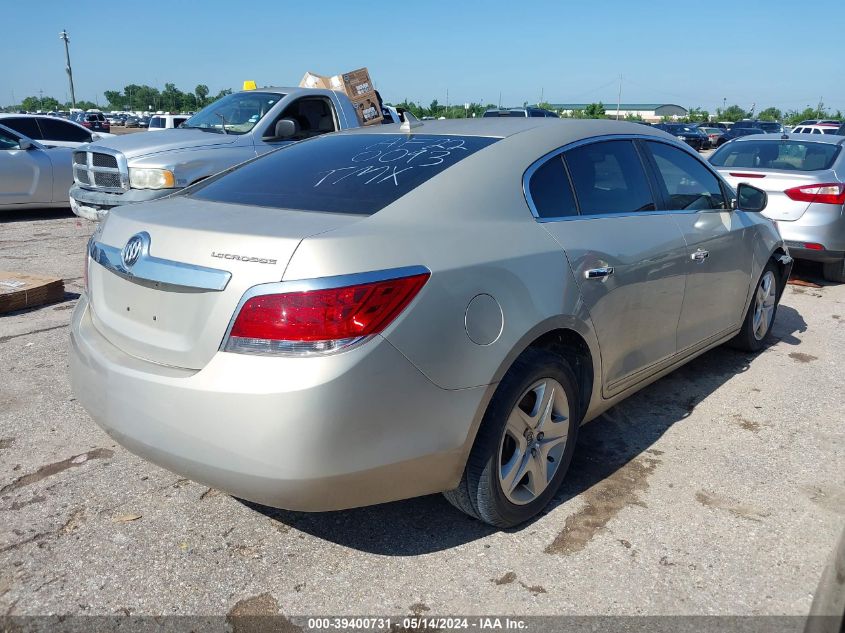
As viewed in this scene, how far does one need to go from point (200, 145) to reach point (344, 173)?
18.1 feet

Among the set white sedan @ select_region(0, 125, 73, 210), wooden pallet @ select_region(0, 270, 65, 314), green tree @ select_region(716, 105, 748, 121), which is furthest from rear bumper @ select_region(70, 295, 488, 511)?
green tree @ select_region(716, 105, 748, 121)

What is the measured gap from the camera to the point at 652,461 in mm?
3633

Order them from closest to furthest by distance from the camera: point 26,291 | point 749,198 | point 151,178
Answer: point 749,198 < point 26,291 < point 151,178

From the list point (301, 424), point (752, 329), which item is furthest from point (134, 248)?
point (752, 329)

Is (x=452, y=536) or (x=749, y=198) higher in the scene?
(x=749, y=198)

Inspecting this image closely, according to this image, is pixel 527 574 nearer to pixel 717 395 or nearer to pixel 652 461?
pixel 652 461

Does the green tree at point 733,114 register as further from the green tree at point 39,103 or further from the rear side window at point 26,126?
the green tree at point 39,103

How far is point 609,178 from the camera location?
3.56 meters

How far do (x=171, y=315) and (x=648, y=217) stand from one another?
238cm

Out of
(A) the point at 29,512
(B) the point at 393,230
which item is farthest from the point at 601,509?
(A) the point at 29,512

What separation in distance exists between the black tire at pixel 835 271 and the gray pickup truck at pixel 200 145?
5742 millimetres

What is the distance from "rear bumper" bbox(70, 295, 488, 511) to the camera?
7.31 ft

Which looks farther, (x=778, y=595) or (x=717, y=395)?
(x=717, y=395)

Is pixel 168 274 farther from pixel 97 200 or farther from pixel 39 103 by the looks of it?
pixel 39 103
